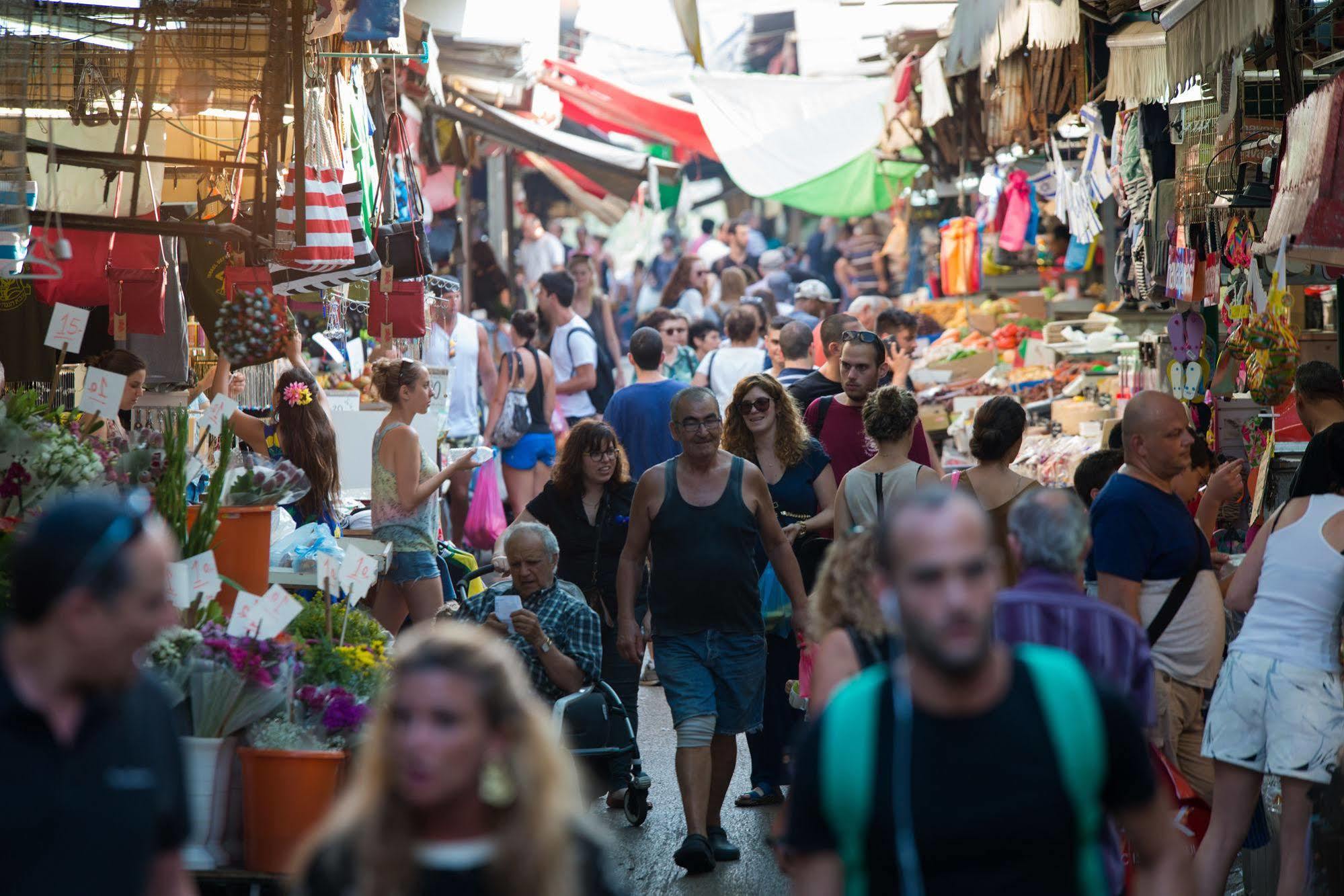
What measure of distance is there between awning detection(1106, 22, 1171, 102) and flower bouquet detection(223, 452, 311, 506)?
5370 millimetres

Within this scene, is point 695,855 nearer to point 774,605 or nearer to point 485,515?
point 774,605

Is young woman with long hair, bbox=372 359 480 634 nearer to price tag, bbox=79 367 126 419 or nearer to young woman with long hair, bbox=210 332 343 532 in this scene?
young woman with long hair, bbox=210 332 343 532

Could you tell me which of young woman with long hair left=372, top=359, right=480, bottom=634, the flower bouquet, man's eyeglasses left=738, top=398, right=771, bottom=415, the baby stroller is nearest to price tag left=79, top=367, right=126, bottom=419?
the flower bouquet

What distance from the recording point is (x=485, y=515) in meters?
12.8

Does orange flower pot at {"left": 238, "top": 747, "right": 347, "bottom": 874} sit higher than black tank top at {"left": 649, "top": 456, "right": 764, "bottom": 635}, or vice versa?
black tank top at {"left": 649, "top": 456, "right": 764, "bottom": 635}

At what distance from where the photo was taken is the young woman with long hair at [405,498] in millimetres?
8930

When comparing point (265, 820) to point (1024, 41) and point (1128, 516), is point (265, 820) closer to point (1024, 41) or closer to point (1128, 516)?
point (1128, 516)

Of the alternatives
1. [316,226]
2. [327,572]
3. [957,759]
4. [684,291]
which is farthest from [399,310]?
[684,291]

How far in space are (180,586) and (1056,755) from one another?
386 cm

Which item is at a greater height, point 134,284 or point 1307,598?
point 134,284

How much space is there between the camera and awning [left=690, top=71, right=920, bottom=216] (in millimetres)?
17000

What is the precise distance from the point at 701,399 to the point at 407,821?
4.55m

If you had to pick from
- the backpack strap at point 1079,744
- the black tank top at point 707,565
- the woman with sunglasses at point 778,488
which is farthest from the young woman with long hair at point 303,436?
the backpack strap at point 1079,744

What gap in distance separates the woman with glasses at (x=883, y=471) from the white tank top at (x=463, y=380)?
20.0 feet
